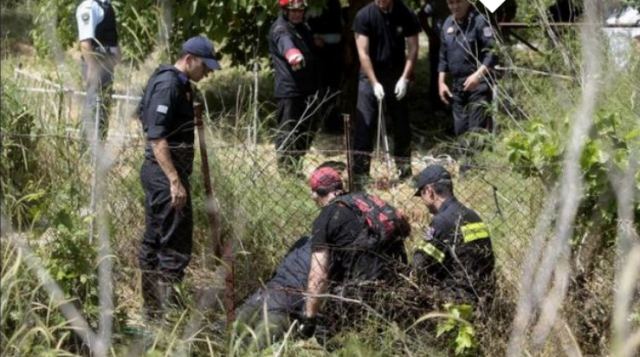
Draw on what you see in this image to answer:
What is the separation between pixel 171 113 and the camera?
6004mm

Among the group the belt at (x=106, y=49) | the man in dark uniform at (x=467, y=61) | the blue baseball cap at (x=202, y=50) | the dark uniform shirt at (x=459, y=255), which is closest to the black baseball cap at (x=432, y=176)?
the dark uniform shirt at (x=459, y=255)

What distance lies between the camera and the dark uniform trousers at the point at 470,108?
8.54m

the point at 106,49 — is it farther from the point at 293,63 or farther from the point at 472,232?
the point at 472,232

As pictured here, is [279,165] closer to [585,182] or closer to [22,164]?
[22,164]

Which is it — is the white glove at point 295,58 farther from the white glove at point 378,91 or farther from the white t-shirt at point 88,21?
the white t-shirt at point 88,21

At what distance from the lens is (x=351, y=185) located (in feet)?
20.2

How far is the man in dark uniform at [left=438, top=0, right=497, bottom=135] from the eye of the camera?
841cm

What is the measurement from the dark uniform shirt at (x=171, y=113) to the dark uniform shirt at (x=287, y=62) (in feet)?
8.38

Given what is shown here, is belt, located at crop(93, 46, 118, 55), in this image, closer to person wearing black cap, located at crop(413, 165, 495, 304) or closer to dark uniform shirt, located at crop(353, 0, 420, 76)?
dark uniform shirt, located at crop(353, 0, 420, 76)

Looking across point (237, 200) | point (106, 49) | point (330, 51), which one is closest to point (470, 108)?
point (330, 51)

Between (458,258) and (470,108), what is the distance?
3320 mm

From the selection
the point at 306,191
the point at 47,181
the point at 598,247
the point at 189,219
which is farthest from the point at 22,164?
the point at 598,247

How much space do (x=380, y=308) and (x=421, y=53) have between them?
10249 millimetres

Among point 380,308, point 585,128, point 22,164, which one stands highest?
point 585,128
